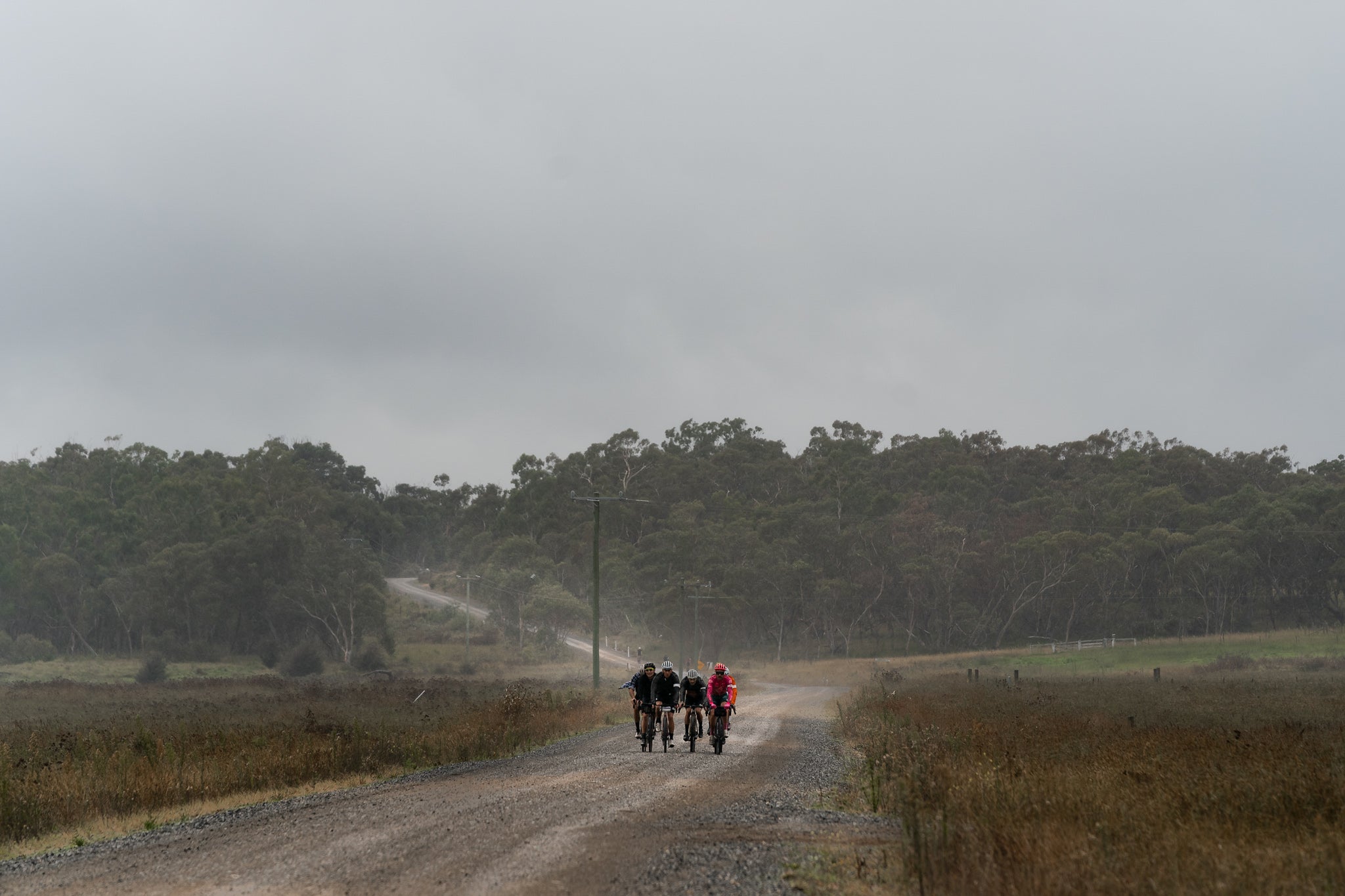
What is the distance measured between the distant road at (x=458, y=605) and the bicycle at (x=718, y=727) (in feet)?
234

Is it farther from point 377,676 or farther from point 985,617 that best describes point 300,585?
point 985,617

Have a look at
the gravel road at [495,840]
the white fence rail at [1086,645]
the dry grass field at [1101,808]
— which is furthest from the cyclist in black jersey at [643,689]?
the white fence rail at [1086,645]

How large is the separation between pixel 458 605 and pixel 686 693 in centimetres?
11530

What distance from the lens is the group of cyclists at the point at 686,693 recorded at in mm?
23438

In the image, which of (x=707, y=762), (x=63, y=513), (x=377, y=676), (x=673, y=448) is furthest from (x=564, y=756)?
(x=673, y=448)

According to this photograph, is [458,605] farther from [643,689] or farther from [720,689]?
[720,689]

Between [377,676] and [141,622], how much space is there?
127 feet

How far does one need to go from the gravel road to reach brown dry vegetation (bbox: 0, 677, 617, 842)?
74.4 inches

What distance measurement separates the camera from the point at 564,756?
880 inches

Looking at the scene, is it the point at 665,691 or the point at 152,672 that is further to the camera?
the point at 152,672

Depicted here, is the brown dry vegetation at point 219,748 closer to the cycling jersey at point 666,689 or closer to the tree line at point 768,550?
the cycling jersey at point 666,689

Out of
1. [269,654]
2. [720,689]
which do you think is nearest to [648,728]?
[720,689]

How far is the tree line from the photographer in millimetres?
104312

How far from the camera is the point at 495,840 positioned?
11.5 metres
